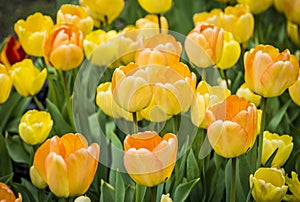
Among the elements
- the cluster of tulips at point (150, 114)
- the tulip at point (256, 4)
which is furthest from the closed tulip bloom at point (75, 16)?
the tulip at point (256, 4)

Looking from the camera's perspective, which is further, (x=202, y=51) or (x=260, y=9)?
(x=260, y=9)

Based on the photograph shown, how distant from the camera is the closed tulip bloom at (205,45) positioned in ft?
4.86

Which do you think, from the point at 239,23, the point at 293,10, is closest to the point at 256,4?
the point at 293,10

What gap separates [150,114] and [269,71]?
0.25 m

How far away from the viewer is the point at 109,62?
1736mm

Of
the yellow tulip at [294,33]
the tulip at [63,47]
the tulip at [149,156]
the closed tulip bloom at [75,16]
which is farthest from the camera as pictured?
the yellow tulip at [294,33]

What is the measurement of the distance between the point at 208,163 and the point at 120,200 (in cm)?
25

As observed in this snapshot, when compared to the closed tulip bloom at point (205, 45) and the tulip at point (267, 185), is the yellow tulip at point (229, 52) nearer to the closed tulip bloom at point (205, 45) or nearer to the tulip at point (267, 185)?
the closed tulip bloom at point (205, 45)

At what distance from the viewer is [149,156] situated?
44.5 inches

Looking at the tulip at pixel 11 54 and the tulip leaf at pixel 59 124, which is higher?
the tulip at pixel 11 54

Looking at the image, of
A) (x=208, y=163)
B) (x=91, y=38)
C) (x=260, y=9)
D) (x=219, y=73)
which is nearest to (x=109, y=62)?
(x=91, y=38)

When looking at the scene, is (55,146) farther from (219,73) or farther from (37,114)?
(219,73)

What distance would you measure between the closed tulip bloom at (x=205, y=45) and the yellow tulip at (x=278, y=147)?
0.67 ft

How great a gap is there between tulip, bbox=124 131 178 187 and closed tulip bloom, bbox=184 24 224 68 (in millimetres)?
369
